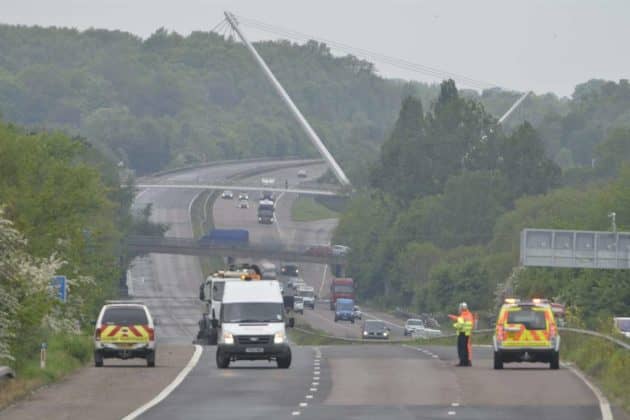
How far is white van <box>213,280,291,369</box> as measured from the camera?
52844 mm

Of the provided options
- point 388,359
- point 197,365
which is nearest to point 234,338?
point 197,365

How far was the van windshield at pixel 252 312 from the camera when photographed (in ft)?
175

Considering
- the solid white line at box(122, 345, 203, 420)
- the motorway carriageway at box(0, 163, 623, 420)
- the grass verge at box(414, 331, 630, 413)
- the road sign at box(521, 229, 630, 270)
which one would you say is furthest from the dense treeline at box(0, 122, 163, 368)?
the road sign at box(521, 229, 630, 270)

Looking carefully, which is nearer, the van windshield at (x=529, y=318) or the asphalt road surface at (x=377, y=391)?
the asphalt road surface at (x=377, y=391)

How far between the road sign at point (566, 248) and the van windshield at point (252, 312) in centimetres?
4985

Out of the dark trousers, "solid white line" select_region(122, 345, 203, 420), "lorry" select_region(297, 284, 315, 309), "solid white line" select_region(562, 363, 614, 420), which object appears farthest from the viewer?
"lorry" select_region(297, 284, 315, 309)

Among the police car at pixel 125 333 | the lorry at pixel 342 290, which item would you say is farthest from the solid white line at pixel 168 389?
the lorry at pixel 342 290

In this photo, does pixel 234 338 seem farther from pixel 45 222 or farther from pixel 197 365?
pixel 45 222

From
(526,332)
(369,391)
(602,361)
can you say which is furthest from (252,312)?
(369,391)

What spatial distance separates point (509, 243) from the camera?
182 meters

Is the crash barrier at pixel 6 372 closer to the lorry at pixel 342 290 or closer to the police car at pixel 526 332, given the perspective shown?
→ the police car at pixel 526 332

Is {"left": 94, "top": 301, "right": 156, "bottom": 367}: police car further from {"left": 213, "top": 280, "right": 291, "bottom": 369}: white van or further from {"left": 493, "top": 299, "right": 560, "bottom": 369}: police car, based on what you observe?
{"left": 493, "top": 299, "right": 560, "bottom": 369}: police car

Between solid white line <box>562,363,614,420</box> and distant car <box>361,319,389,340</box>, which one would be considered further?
distant car <box>361,319,389,340</box>

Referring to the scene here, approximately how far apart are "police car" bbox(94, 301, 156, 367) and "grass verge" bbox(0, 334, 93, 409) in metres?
1.05
